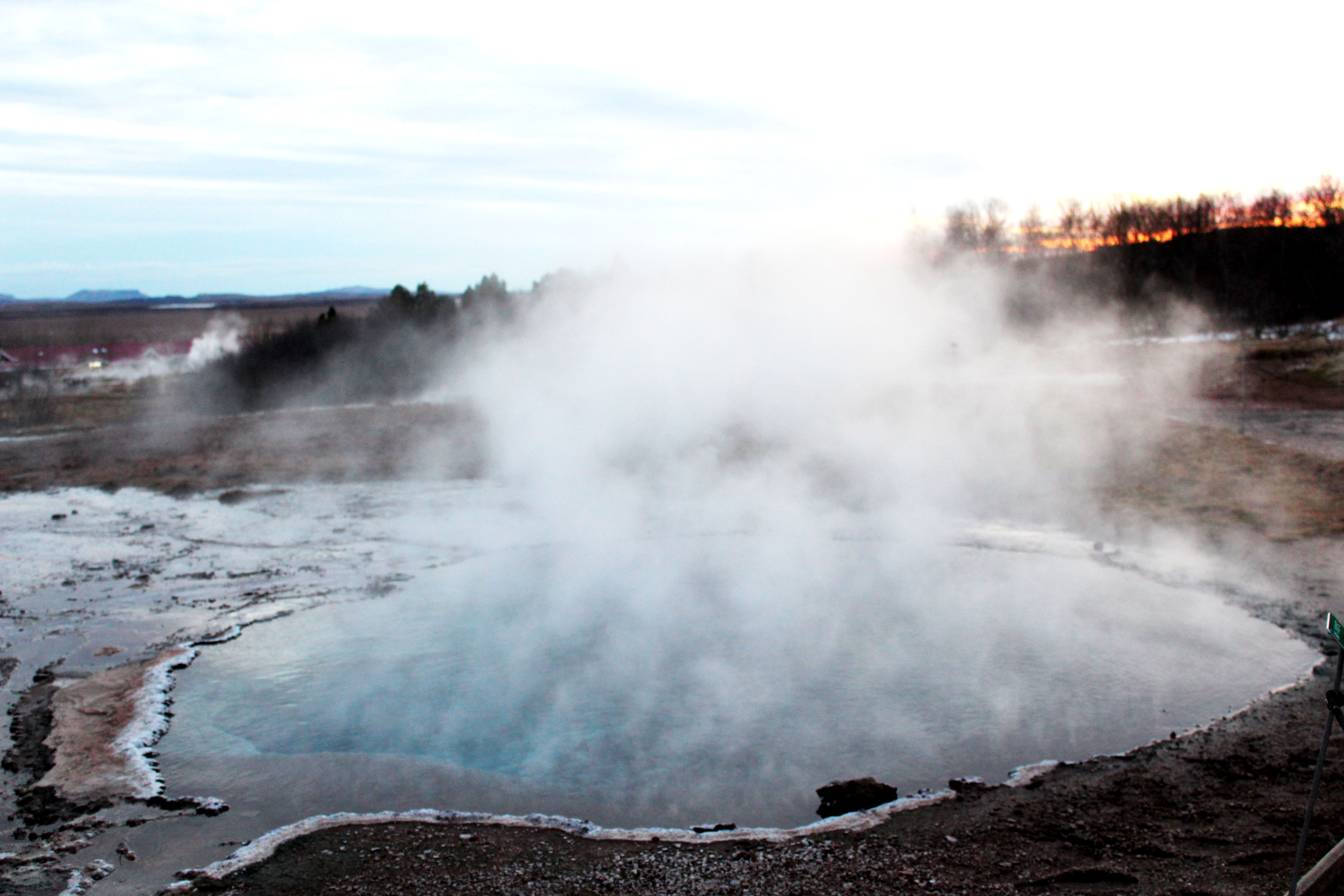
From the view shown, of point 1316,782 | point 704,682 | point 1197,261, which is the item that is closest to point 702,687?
point 704,682

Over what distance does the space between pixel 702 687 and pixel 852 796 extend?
1679mm

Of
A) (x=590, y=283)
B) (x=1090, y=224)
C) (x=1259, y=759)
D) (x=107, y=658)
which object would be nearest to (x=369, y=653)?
(x=107, y=658)

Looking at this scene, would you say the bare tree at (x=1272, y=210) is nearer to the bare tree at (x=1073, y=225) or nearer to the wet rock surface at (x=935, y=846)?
the bare tree at (x=1073, y=225)

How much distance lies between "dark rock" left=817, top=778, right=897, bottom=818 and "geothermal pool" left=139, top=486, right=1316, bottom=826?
110 millimetres

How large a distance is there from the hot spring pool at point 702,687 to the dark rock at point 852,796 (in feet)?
0.41

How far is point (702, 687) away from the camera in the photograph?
6.49 metres

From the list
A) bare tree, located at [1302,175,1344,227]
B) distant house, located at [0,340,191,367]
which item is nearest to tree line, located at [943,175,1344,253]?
bare tree, located at [1302,175,1344,227]

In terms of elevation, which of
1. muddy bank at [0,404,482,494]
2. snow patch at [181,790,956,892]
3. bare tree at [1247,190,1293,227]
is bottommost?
snow patch at [181,790,956,892]

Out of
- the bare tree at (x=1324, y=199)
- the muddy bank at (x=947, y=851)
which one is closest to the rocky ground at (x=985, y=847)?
the muddy bank at (x=947, y=851)

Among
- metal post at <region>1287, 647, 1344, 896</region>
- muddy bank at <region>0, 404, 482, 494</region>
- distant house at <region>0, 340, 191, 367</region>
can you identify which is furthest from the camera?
distant house at <region>0, 340, 191, 367</region>

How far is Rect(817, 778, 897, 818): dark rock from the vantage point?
4.98 meters

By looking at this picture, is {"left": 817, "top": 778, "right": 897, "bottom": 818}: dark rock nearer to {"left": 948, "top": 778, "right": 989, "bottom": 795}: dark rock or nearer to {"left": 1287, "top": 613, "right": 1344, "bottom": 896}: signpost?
{"left": 948, "top": 778, "right": 989, "bottom": 795}: dark rock

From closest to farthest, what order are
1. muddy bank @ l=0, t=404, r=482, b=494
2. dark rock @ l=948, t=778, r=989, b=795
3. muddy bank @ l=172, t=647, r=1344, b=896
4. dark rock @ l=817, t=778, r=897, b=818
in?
muddy bank @ l=172, t=647, r=1344, b=896
dark rock @ l=817, t=778, r=897, b=818
dark rock @ l=948, t=778, r=989, b=795
muddy bank @ l=0, t=404, r=482, b=494

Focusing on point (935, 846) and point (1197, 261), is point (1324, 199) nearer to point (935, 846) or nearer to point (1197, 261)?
point (1197, 261)
